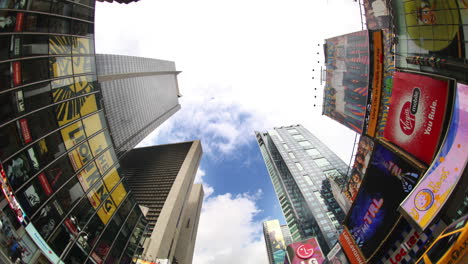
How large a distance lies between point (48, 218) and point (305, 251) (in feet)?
170

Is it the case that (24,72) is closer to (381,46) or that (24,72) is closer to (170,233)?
(381,46)

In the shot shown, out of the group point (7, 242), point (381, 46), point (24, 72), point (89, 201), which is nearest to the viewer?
point (7, 242)

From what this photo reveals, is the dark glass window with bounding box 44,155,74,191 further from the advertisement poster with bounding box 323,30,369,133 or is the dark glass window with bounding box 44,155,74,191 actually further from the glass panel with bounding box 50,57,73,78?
the advertisement poster with bounding box 323,30,369,133

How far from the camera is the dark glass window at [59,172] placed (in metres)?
13.4

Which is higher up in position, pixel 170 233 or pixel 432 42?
pixel 432 42

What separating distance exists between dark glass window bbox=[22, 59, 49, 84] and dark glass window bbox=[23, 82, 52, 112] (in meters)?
0.39

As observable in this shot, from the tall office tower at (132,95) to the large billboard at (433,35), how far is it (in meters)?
104

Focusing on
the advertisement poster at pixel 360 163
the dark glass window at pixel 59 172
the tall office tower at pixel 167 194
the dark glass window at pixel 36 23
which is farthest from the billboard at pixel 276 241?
the dark glass window at pixel 36 23

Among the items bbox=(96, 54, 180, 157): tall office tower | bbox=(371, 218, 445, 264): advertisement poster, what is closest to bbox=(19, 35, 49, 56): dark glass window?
bbox=(371, 218, 445, 264): advertisement poster

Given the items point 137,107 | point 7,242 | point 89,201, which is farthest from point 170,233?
point 137,107

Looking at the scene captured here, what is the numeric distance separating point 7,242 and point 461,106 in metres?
26.8

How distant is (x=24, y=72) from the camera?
12.2 meters

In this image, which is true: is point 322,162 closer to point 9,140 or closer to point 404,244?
point 404,244

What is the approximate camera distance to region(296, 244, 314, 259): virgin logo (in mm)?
47434
